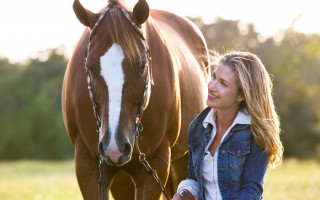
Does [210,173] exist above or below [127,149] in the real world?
below

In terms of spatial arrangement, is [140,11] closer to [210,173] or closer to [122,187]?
[210,173]

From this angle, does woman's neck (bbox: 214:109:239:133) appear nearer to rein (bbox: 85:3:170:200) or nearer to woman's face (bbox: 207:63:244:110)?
woman's face (bbox: 207:63:244:110)

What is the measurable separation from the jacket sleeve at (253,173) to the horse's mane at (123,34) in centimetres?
94

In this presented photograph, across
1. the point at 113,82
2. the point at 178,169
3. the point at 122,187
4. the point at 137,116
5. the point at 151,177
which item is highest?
the point at 113,82

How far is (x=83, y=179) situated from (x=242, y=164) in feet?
4.90

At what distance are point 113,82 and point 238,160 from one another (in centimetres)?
89

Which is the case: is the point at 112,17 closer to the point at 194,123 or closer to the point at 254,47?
the point at 194,123

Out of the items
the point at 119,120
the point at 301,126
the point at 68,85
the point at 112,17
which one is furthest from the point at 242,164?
the point at 301,126

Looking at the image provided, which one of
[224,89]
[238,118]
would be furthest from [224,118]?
[224,89]

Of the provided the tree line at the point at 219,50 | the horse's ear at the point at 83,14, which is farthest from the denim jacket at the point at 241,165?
the tree line at the point at 219,50

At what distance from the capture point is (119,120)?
4.11 metres

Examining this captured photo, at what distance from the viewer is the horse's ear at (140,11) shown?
14.7ft

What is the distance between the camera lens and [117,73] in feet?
13.7

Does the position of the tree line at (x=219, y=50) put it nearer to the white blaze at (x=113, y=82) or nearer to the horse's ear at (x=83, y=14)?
the horse's ear at (x=83, y=14)
